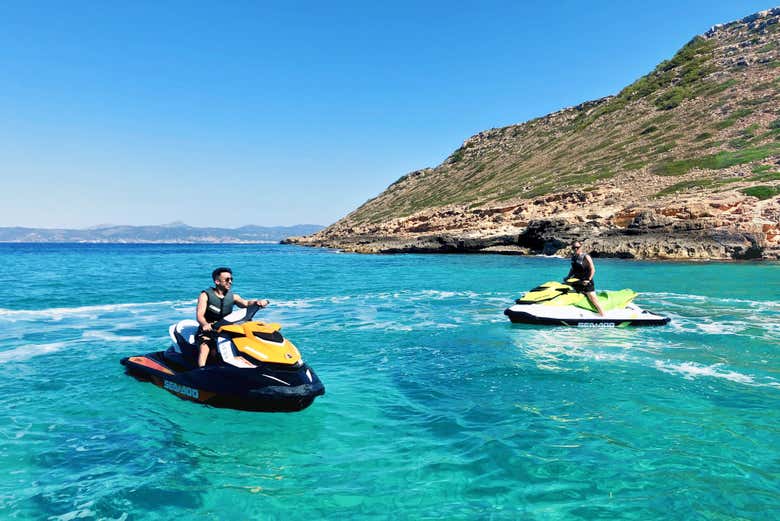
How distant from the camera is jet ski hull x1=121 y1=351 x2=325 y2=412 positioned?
670 centimetres

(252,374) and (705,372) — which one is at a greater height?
(252,374)

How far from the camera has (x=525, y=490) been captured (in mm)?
5105

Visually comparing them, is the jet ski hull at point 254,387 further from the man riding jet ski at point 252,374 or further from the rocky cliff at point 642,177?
the rocky cliff at point 642,177

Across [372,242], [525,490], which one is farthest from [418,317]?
[372,242]

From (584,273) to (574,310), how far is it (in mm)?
1049

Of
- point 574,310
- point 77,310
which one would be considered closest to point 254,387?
point 574,310

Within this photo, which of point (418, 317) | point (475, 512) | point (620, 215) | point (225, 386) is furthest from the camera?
point (620, 215)

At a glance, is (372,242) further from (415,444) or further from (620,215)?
(415,444)

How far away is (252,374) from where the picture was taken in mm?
6754

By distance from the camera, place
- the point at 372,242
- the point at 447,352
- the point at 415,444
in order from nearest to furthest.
Result: the point at 415,444, the point at 447,352, the point at 372,242

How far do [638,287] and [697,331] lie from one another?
35.6 feet

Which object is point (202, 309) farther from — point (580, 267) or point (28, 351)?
point (580, 267)

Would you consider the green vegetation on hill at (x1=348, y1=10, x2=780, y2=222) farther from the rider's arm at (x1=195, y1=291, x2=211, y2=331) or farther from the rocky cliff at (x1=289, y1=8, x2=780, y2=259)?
the rider's arm at (x1=195, y1=291, x2=211, y2=331)

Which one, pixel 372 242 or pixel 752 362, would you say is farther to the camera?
pixel 372 242
